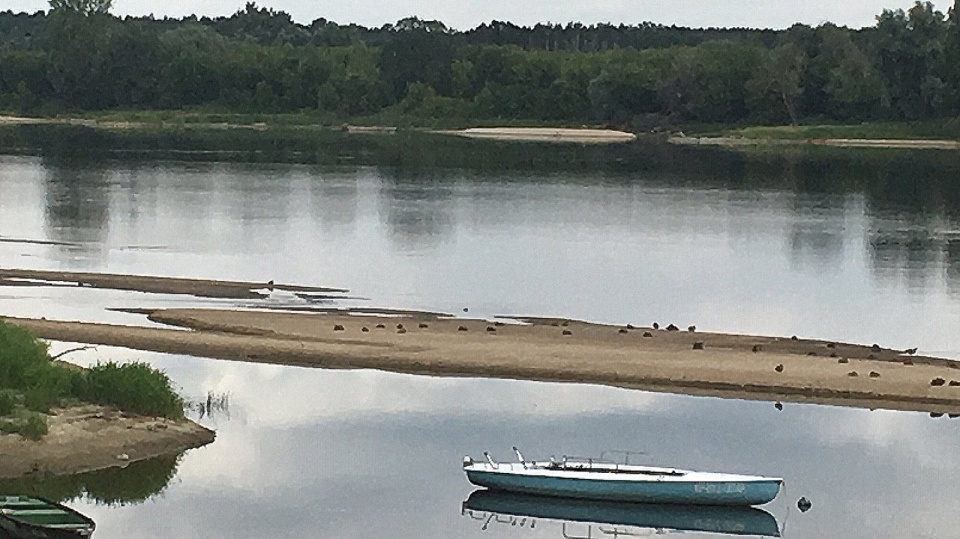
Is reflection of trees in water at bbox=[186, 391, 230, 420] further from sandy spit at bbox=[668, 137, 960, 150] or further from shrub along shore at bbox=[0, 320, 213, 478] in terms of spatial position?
sandy spit at bbox=[668, 137, 960, 150]

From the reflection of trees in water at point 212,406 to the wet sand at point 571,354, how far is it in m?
Result: 4.18

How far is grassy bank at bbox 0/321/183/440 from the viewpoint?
33.8 m

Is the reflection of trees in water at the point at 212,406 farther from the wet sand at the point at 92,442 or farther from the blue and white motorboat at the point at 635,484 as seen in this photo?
the blue and white motorboat at the point at 635,484

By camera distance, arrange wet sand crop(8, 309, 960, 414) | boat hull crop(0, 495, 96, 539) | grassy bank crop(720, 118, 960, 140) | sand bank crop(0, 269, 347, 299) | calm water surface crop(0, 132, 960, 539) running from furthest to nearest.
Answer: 1. grassy bank crop(720, 118, 960, 140)
2. sand bank crop(0, 269, 347, 299)
3. wet sand crop(8, 309, 960, 414)
4. calm water surface crop(0, 132, 960, 539)
5. boat hull crop(0, 495, 96, 539)

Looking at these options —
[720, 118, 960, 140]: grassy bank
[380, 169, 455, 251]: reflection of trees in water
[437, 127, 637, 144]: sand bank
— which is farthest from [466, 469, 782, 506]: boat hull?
[437, 127, 637, 144]: sand bank

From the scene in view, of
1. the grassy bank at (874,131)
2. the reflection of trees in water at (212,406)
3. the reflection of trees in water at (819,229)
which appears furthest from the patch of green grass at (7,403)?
the grassy bank at (874,131)

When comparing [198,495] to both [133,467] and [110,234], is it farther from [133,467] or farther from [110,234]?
[110,234]

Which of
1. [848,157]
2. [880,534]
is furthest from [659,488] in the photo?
[848,157]

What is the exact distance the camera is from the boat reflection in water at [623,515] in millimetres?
30703

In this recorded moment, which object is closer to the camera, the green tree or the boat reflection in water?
the boat reflection in water

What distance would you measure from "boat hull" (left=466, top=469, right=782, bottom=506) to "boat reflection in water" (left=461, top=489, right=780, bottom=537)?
0.14m

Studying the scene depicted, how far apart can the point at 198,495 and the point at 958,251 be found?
4985 centimetres

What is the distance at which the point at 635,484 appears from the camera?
30.7m

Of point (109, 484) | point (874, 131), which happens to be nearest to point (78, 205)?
point (109, 484)
